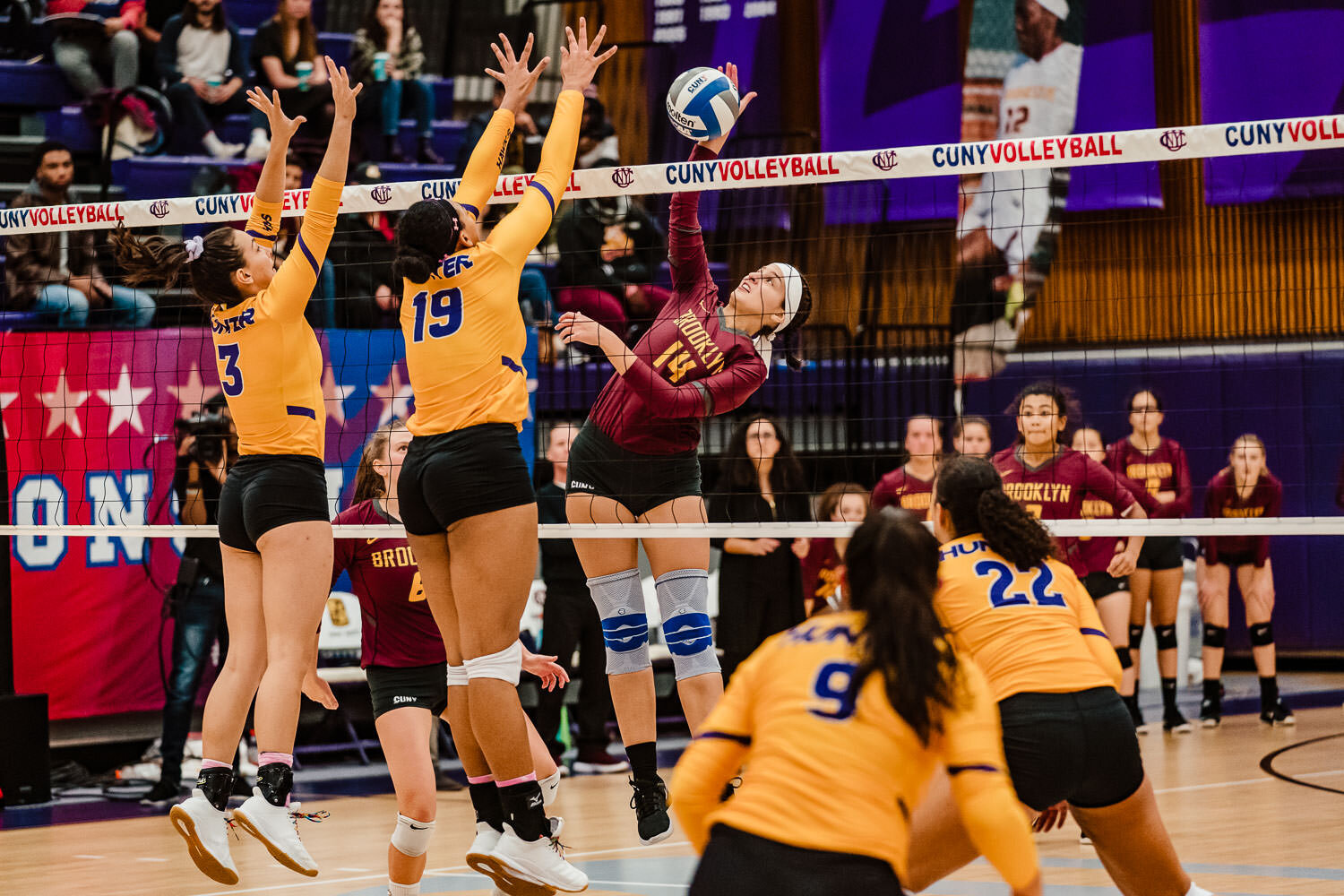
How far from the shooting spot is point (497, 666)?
4.88 meters

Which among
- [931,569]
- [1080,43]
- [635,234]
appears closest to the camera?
[931,569]

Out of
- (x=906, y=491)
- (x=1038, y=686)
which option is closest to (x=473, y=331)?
(x=1038, y=686)

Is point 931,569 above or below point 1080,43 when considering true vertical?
below

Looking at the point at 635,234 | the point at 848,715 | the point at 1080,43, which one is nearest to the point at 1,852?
the point at 848,715

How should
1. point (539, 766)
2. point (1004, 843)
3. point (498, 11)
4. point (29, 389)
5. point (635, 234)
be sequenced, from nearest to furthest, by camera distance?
1. point (1004, 843)
2. point (539, 766)
3. point (29, 389)
4. point (635, 234)
5. point (498, 11)

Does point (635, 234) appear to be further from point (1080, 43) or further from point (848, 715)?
point (848, 715)

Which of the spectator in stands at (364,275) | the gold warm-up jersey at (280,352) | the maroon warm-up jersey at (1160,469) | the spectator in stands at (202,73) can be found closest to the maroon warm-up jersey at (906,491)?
the maroon warm-up jersey at (1160,469)

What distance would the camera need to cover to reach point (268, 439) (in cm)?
553

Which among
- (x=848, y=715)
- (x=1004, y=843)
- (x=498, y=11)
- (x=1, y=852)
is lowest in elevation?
(x=1, y=852)

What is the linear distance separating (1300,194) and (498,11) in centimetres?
724

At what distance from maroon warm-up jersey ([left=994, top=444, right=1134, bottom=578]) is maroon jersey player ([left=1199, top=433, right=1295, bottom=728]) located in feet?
10.3

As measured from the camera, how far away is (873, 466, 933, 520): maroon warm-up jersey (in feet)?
27.0

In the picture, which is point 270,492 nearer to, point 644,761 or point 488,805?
point 488,805

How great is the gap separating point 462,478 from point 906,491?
3.93 metres
